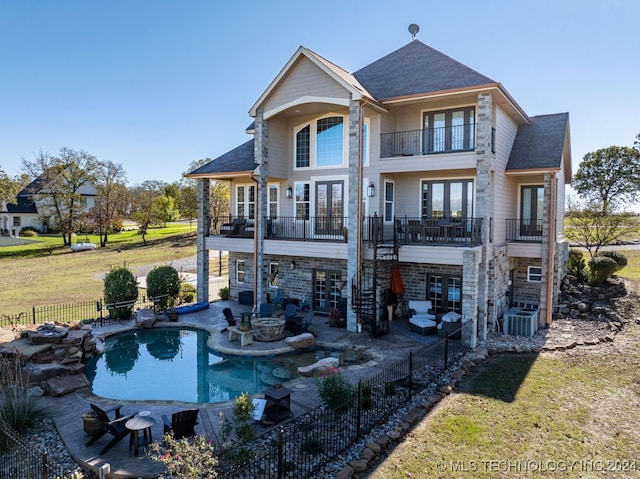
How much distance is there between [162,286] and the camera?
20.2 meters

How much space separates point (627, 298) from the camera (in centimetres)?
2183

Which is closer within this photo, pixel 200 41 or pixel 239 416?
pixel 239 416

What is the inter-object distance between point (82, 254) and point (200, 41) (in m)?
28.4

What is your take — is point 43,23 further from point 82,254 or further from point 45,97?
point 82,254

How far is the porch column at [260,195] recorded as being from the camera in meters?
19.3

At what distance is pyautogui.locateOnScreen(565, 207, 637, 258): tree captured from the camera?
28.2 meters

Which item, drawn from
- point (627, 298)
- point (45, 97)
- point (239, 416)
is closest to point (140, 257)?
point (45, 97)

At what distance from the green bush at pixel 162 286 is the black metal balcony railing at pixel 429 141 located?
11.9 meters

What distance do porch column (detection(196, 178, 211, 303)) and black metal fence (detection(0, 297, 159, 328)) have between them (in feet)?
7.80

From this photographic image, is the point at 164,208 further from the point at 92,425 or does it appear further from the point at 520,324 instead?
the point at 92,425

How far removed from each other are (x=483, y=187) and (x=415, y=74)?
6.20 m

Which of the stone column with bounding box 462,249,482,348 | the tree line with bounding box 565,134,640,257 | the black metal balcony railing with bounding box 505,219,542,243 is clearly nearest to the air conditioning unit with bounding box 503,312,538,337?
the stone column with bounding box 462,249,482,348

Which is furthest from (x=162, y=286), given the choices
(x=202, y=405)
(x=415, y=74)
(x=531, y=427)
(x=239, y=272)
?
(x=531, y=427)

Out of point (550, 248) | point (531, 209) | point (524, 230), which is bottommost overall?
point (550, 248)
